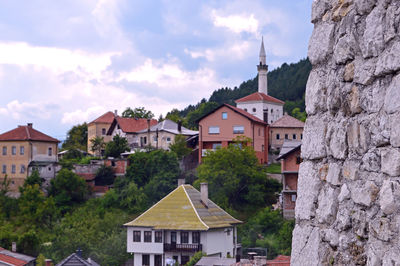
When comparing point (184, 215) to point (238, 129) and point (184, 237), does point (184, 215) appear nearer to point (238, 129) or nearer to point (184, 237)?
point (184, 237)

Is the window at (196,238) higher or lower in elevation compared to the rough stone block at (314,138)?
lower

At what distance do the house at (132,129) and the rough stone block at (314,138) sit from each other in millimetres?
52823

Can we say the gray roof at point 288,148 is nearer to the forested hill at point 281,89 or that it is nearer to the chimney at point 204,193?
the chimney at point 204,193

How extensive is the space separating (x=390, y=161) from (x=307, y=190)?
68cm

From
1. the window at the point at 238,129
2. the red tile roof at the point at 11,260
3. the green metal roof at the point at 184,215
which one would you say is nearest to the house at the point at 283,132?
the window at the point at 238,129

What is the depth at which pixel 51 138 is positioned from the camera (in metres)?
52.9

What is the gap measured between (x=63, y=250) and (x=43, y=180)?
1301cm

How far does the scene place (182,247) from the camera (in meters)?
33.7

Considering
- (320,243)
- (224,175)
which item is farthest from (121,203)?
(320,243)

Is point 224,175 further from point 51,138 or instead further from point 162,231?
point 51,138

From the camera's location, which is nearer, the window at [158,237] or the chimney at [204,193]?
the window at [158,237]

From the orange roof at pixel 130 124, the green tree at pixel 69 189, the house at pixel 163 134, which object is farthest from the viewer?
the orange roof at pixel 130 124

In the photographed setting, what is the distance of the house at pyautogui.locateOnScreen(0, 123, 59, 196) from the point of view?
164 ft

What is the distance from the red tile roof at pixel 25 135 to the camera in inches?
2024
